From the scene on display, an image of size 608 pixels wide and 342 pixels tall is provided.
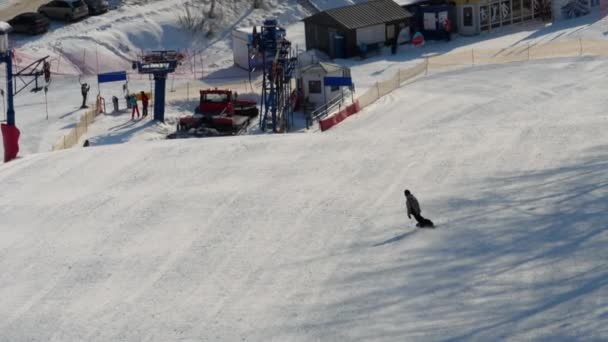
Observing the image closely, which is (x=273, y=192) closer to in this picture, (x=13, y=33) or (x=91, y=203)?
(x=91, y=203)

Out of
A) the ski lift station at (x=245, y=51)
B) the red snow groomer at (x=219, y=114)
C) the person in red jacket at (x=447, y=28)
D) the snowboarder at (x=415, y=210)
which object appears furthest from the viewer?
the person in red jacket at (x=447, y=28)

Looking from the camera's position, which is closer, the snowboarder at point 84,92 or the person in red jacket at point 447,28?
the snowboarder at point 84,92

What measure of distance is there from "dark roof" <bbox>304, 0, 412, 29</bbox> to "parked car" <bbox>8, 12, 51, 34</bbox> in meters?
12.6

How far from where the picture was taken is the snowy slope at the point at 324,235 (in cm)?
2291

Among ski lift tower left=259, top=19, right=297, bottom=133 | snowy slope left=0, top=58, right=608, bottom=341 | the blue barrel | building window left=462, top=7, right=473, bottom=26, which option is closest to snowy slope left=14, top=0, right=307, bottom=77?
the blue barrel

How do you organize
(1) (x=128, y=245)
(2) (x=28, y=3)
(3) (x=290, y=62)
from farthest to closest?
(2) (x=28, y=3) → (3) (x=290, y=62) → (1) (x=128, y=245)

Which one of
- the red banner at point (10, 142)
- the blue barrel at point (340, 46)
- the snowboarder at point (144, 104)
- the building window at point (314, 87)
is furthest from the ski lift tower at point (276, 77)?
the red banner at point (10, 142)

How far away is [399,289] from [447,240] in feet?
9.31

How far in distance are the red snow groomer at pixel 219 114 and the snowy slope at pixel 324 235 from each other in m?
4.75

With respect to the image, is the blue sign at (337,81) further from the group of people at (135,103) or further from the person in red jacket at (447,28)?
the person in red jacket at (447,28)

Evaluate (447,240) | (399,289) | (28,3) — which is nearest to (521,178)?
(447,240)

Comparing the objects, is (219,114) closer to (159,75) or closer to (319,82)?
(159,75)

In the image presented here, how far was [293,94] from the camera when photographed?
45531mm

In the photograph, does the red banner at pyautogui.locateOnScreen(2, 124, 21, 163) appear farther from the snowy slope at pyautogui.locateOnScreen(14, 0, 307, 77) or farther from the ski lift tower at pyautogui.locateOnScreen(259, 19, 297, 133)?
the snowy slope at pyautogui.locateOnScreen(14, 0, 307, 77)
